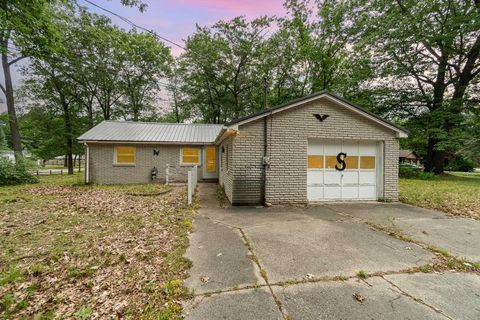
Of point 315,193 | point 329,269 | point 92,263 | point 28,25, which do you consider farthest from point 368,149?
point 28,25

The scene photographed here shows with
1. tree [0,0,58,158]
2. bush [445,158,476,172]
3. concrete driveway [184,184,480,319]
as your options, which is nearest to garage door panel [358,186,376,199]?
concrete driveway [184,184,480,319]

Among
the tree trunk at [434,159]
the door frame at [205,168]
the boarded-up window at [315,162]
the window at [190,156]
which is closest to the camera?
the boarded-up window at [315,162]

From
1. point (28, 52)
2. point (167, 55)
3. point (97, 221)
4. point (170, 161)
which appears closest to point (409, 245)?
point (97, 221)

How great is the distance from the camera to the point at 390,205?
747cm

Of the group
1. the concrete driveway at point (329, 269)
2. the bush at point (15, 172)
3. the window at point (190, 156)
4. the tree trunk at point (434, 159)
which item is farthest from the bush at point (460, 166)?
the bush at point (15, 172)

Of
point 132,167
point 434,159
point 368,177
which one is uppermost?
point 434,159

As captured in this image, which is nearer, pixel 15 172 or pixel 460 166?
pixel 15 172

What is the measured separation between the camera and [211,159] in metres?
14.2

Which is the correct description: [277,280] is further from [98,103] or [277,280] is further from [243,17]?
[98,103]

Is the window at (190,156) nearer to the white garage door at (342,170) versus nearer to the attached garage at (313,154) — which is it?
the attached garage at (313,154)

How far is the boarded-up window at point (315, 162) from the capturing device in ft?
25.2

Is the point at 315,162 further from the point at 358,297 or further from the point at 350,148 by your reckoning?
the point at 358,297

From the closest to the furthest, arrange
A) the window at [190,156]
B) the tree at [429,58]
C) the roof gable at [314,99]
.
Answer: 1. the roof gable at [314,99]
2. the window at [190,156]
3. the tree at [429,58]

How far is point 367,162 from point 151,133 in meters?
12.8
